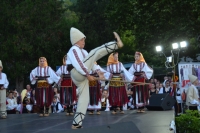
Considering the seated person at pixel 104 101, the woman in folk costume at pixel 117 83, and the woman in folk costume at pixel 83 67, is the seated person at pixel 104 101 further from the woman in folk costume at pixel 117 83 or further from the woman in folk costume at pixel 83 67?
the woman in folk costume at pixel 83 67

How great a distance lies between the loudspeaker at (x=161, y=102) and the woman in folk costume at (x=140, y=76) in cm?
59

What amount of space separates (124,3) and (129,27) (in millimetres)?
1561

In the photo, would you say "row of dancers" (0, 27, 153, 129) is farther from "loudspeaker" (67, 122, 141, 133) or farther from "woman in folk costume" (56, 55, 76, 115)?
"loudspeaker" (67, 122, 141, 133)

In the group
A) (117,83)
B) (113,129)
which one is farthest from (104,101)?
(113,129)

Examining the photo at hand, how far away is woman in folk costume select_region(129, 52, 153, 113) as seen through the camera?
413 inches

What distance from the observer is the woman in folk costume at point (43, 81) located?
10.7 metres

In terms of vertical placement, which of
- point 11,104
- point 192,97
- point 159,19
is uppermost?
point 159,19

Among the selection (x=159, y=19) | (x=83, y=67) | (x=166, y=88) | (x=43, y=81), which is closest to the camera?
(x=83, y=67)

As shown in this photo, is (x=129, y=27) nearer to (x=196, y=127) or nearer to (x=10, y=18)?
(x=10, y=18)

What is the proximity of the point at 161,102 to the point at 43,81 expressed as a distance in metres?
3.36

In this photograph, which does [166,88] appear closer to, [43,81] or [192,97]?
[192,97]

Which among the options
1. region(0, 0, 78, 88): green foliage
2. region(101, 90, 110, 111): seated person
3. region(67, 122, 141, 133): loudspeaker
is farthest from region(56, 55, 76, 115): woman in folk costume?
region(0, 0, 78, 88): green foliage

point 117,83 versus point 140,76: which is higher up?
point 140,76

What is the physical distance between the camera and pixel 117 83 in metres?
10.7
